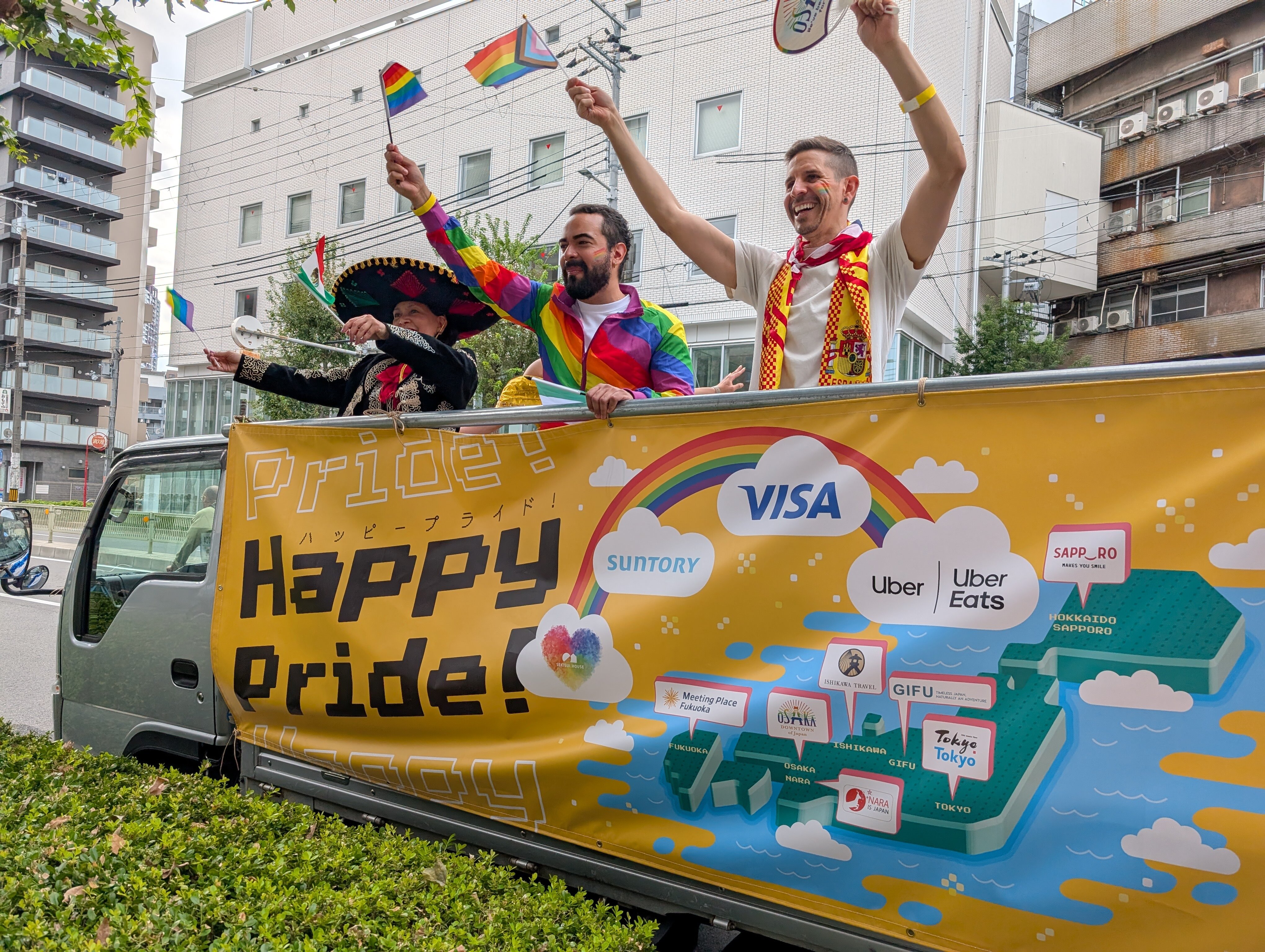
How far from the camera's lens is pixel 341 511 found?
9.98 feet

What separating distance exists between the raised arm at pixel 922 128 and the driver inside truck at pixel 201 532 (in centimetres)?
273

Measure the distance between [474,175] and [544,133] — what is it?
7.71ft

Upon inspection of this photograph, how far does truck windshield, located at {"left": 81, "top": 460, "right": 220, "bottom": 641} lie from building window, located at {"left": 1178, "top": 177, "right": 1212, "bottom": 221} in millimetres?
26669

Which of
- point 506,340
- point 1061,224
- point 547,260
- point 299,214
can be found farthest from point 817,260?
point 299,214

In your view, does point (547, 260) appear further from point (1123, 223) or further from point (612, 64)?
point (1123, 223)

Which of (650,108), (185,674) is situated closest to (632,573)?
(185,674)

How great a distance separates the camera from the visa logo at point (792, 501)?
2057 millimetres

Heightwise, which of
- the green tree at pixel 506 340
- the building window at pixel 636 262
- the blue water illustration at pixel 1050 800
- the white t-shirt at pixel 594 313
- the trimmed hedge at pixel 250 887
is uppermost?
the building window at pixel 636 262

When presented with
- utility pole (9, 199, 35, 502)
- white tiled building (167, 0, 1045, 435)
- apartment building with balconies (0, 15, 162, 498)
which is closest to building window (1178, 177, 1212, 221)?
white tiled building (167, 0, 1045, 435)

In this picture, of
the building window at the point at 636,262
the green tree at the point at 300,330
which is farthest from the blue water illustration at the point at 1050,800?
the building window at the point at 636,262

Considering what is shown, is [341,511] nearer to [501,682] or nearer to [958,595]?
[501,682]

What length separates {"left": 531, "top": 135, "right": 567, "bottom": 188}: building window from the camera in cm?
2244

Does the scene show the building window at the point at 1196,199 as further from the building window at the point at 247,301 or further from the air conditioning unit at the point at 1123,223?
the building window at the point at 247,301

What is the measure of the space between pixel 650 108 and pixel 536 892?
21.2 m
